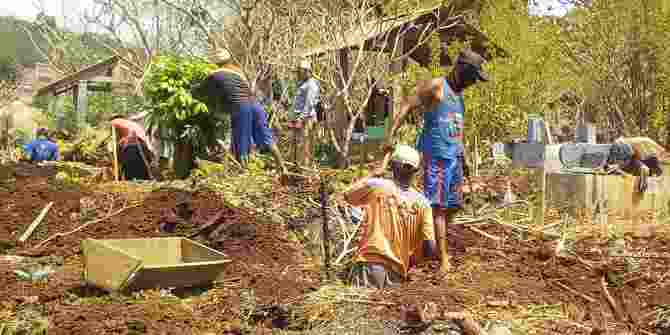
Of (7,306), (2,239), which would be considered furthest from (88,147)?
(7,306)

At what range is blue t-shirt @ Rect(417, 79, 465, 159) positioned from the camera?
6.56 meters

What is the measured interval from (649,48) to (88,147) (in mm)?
9796

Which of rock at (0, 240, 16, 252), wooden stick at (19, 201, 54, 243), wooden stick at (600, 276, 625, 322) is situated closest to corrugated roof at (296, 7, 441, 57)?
wooden stick at (19, 201, 54, 243)

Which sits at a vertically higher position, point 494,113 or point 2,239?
point 494,113

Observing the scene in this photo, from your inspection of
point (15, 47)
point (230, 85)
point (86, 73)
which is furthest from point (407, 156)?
point (15, 47)

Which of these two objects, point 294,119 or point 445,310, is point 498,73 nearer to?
point 294,119

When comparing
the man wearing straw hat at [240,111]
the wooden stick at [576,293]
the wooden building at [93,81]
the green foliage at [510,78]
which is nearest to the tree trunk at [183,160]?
the man wearing straw hat at [240,111]

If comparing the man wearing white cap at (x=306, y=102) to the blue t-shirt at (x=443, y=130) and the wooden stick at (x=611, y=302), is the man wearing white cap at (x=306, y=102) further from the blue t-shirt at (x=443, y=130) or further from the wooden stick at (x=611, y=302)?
the wooden stick at (x=611, y=302)

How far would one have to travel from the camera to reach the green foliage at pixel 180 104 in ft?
34.9

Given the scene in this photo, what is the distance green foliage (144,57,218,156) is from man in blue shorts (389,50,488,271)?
4.54 metres

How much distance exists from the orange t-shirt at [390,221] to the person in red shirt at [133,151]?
604cm

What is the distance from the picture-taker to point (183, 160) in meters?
11.0

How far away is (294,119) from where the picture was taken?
13234 millimetres

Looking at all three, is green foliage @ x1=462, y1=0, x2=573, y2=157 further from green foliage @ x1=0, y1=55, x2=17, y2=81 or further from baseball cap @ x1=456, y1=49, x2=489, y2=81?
green foliage @ x1=0, y1=55, x2=17, y2=81
